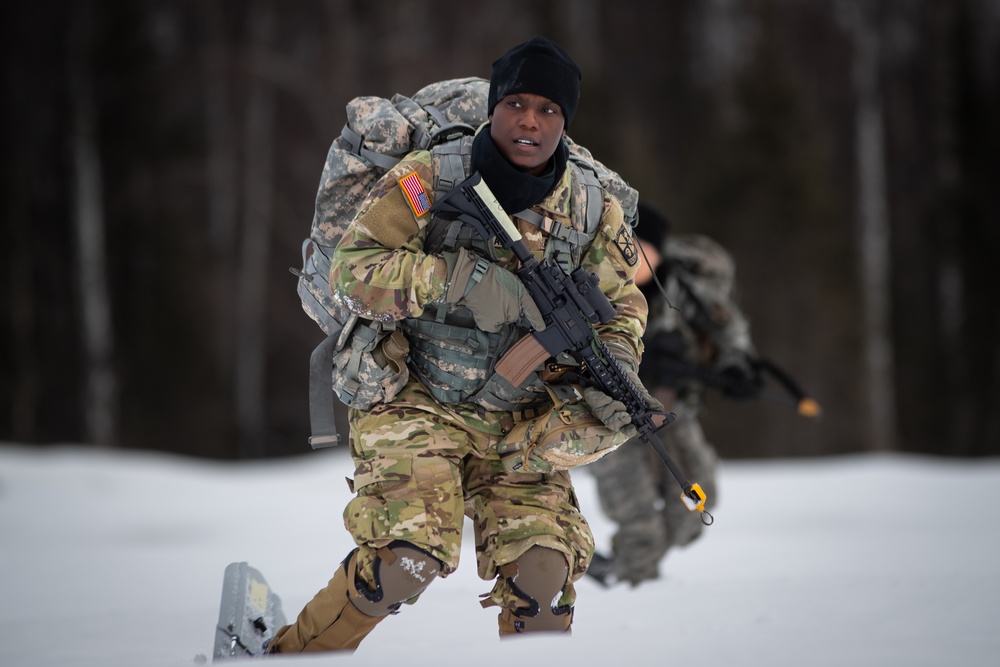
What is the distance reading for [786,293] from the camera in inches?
548

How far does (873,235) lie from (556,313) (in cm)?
1269

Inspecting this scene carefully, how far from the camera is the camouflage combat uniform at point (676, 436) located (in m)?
4.61

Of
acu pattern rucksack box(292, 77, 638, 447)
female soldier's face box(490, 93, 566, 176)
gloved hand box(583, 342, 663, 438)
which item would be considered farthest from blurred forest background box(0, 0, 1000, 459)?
gloved hand box(583, 342, 663, 438)

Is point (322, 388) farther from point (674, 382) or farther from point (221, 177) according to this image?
point (221, 177)

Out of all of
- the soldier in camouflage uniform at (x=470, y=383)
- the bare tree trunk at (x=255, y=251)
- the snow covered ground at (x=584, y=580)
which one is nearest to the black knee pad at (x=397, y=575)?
the soldier in camouflage uniform at (x=470, y=383)

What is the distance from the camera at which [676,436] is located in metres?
4.89

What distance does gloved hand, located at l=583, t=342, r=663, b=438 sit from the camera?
2.75 metres

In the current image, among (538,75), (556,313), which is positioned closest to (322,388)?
(556,313)

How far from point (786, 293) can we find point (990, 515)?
7.67 meters

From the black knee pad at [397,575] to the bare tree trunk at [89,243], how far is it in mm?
11789

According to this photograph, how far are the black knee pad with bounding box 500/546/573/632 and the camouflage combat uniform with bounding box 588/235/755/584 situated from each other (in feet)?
5.86

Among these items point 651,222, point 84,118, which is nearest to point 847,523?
A: point 651,222

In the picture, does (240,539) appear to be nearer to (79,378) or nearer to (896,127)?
(79,378)

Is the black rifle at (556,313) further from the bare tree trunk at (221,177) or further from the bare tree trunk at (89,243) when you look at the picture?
the bare tree trunk at (221,177)
